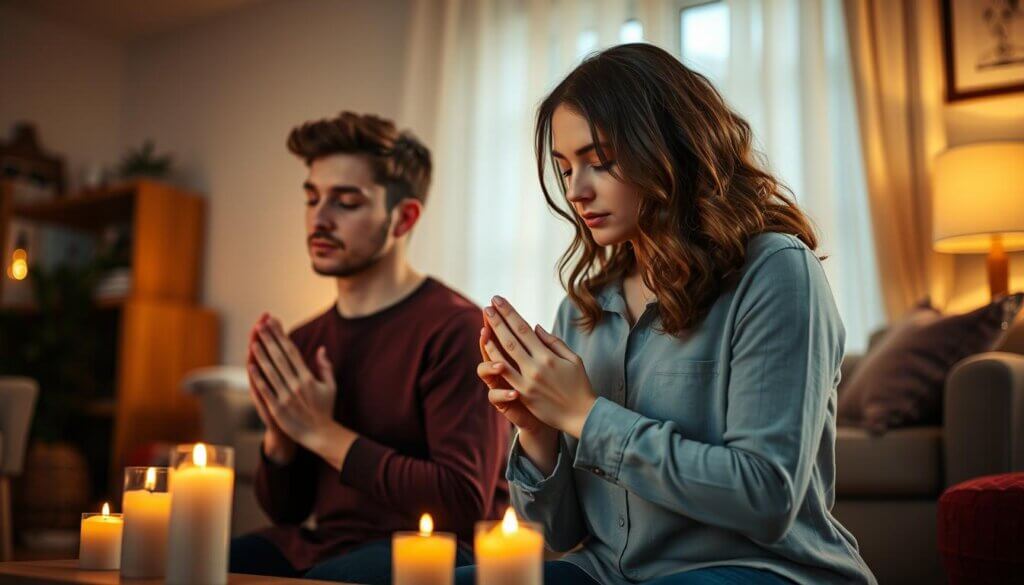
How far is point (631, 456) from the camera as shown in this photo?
953 millimetres

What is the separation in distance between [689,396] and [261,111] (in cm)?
432

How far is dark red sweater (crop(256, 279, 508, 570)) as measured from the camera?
145 cm

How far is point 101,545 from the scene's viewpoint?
104 cm

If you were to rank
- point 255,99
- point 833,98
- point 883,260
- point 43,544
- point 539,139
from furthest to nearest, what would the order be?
1. point 255,99
2. point 43,544
3. point 833,98
4. point 883,260
5. point 539,139

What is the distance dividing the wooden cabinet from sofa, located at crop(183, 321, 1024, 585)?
323 cm

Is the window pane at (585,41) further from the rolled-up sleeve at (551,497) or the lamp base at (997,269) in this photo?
the rolled-up sleeve at (551,497)

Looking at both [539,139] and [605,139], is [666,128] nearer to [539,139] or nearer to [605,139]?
[605,139]

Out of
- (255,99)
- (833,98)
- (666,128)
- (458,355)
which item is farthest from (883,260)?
(255,99)

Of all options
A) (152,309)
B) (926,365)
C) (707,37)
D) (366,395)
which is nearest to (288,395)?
(366,395)

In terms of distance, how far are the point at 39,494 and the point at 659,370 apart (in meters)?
3.74

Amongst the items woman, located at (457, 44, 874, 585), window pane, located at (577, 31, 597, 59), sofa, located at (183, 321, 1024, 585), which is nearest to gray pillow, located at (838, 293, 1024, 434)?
sofa, located at (183, 321, 1024, 585)

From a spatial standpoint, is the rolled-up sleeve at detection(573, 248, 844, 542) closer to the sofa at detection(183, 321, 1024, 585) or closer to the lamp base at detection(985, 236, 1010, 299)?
the sofa at detection(183, 321, 1024, 585)

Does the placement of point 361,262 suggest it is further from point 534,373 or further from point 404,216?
point 534,373

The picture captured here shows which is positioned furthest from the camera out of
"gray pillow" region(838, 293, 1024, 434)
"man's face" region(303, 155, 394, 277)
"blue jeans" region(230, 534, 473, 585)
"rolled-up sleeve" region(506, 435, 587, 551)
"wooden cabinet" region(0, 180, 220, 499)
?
"wooden cabinet" region(0, 180, 220, 499)
